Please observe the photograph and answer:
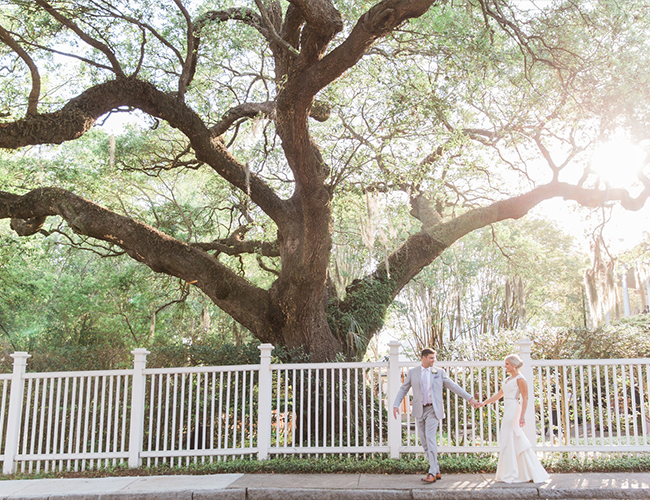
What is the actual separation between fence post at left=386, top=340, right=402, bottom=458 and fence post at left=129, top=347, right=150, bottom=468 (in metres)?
3.63

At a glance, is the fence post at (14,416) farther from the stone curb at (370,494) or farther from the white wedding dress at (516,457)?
the white wedding dress at (516,457)

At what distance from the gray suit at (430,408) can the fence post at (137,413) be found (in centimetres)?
382

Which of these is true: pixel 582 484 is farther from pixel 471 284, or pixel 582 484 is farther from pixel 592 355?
pixel 471 284

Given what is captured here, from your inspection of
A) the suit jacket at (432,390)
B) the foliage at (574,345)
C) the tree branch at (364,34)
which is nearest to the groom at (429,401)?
the suit jacket at (432,390)

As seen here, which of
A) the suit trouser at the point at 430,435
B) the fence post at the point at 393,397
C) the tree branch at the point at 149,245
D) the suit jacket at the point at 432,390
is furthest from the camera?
the tree branch at the point at 149,245

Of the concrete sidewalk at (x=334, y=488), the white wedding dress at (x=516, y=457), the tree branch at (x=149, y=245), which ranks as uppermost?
the tree branch at (x=149, y=245)

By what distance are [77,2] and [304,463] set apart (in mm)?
9345

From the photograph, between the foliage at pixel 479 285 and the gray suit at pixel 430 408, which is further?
the foliage at pixel 479 285

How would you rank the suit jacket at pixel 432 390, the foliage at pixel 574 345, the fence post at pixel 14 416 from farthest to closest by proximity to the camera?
the foliage at pixel 574 345
the fence post at pixel 14 416
the suit jacket at pixel 432 390

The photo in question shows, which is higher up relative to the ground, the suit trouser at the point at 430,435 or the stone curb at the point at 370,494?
the suit trouser at the point at 430,435

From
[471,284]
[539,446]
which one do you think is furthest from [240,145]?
[471,284]

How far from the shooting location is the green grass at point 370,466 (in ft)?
22.1

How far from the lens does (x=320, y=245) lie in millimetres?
8984

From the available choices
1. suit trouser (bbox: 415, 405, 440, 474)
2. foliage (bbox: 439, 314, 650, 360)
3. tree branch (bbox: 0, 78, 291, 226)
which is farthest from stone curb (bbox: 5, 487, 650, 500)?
foliage (bbox: 439, 314, 650, 360)
